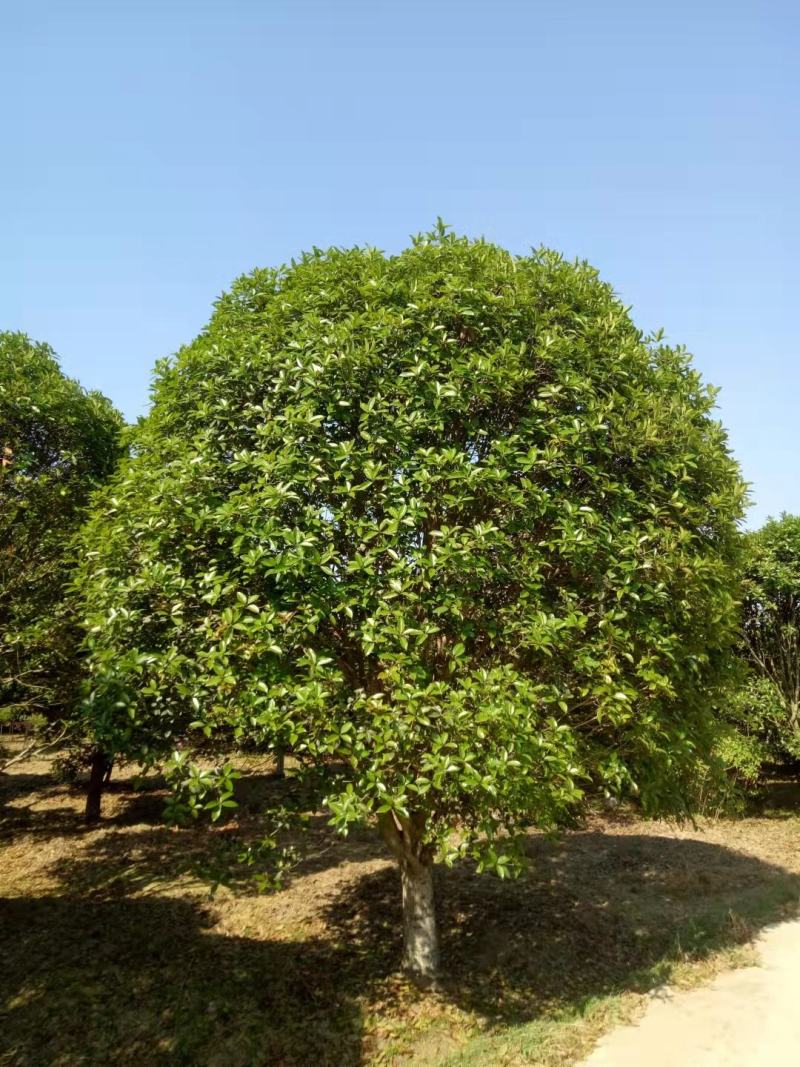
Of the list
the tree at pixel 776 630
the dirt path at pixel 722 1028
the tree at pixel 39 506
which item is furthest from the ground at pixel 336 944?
the tree at pixel 39 506

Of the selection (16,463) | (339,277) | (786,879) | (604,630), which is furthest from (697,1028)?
(16,463)

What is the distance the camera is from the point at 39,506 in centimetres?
1502

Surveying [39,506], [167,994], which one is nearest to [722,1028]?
[167,994]

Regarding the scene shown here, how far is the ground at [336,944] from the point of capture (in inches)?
412

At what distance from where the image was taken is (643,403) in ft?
35.9

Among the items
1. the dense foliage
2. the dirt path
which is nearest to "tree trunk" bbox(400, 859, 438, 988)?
the dirt path

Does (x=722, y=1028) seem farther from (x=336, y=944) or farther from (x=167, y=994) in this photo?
(x=167, y=994)

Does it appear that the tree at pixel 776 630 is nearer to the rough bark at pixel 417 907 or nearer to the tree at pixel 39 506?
the rough bark at pixel 417 907

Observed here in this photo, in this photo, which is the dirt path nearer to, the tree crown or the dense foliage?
the tree crown

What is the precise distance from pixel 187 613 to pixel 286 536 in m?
2.70

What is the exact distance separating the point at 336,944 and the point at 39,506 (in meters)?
12.3

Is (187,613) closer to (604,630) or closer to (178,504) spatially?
(178,504)

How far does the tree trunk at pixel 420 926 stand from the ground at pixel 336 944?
407mm

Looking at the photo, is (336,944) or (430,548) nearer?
(430,548)
